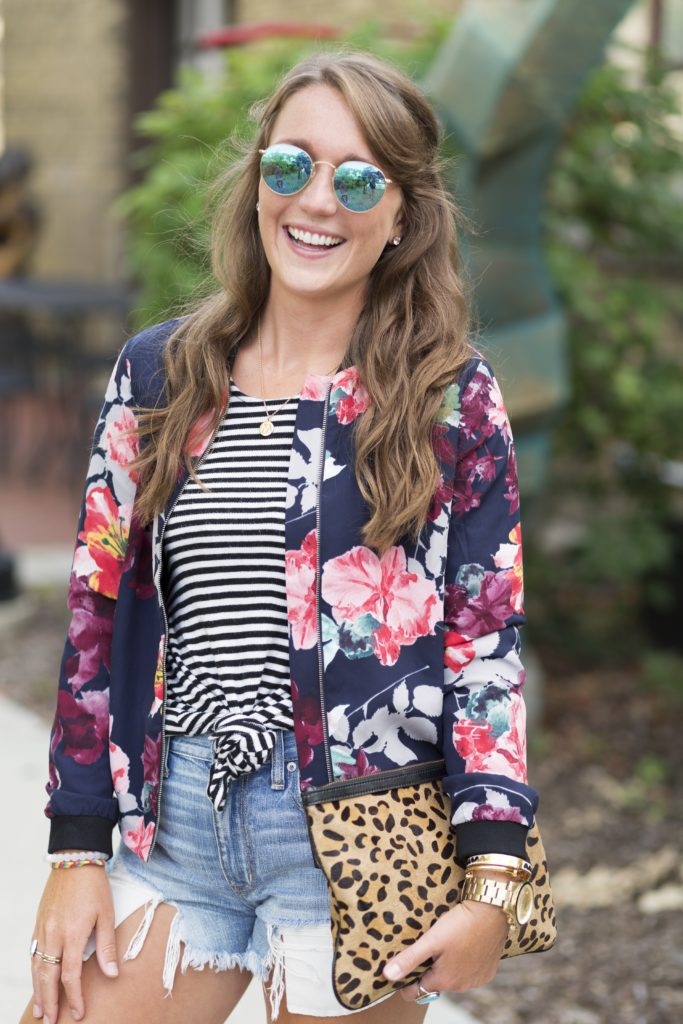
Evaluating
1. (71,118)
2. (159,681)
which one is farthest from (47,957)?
(71,118)

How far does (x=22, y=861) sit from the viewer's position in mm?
3834

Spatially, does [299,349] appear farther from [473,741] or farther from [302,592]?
[473,741]

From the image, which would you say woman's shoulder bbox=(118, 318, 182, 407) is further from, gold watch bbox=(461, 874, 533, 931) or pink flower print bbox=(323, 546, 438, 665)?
gold watch bbox=(461, 874, 533, 931)

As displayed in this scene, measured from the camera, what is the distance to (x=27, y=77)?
12.9 meters

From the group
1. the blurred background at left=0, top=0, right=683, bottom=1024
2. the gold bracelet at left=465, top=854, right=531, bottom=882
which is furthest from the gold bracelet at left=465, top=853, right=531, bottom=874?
the blurred background at left=0, top=0, right=683, bottom=1024

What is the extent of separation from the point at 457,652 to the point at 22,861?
241 centimetres

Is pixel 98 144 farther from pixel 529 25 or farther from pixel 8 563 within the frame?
pixel 529 25

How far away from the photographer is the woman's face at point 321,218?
6.18ft

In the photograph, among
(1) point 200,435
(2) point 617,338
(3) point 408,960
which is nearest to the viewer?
(3) point 408,960

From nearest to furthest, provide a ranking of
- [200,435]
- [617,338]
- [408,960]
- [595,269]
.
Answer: [408,960] → [200,435] → [617,338] → [595,269]

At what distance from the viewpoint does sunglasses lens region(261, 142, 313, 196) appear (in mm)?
1879

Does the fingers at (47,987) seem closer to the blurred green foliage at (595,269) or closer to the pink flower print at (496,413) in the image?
the pink flower print at (496,413)

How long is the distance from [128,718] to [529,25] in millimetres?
3162

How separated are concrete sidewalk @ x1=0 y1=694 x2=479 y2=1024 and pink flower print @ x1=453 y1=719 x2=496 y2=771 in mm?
1521
